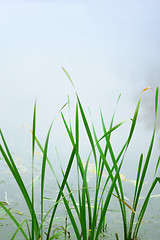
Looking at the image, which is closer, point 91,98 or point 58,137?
point 58,137

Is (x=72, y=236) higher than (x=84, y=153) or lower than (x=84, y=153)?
lower

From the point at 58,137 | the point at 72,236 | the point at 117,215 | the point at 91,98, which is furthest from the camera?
the point at 91,98

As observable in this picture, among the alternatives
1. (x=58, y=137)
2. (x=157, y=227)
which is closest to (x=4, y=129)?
(x=58, y=137)

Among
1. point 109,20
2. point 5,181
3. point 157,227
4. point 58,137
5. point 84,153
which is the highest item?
point 109,20

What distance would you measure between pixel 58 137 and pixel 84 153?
306 millimetres

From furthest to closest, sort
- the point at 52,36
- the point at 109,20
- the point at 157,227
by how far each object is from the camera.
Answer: the point at 109,20, the point at 52,36, the point at 157,227

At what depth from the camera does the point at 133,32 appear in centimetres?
304

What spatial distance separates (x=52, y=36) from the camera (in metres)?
3.03

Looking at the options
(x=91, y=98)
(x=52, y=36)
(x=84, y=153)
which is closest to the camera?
(x=84, y=153)

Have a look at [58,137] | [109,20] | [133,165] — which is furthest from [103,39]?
[133,165]

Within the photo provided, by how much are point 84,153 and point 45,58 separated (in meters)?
1.36

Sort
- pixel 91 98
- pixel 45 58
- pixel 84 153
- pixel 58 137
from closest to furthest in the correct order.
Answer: pixel 84 153 → pixel 58 137 → pixel 91 98 → pixel 45 58

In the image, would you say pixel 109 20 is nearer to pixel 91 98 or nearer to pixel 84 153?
pixel 91 98

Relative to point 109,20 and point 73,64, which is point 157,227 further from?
point 109,20
